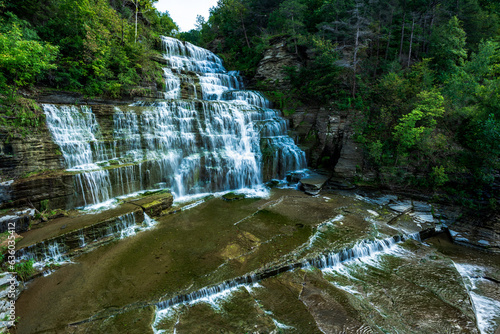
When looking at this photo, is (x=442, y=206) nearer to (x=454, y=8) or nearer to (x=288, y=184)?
(x=288, y=184)

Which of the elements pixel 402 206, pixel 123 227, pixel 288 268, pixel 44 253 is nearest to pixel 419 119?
pixel 402 206

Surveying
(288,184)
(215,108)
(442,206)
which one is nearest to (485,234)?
(442,206)

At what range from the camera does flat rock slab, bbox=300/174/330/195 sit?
38.0 ft

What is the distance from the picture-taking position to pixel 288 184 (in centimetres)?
1295

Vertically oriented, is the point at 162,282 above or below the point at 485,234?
above

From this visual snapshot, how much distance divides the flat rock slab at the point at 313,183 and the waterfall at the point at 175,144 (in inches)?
70.1

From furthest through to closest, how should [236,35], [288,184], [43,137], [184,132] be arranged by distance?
[236,35]
[288,184]
[184,132]
[43,137]

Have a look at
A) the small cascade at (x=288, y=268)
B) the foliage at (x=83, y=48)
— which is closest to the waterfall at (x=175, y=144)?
the foliage at (x=83, y=48)

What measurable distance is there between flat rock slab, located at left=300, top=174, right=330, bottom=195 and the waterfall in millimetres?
1779

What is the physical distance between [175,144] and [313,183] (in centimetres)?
782

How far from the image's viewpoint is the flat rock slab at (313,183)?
11586 mm

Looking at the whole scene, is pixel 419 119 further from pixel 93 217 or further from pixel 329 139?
pixel 93 217

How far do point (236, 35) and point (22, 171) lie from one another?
27694 millimetres

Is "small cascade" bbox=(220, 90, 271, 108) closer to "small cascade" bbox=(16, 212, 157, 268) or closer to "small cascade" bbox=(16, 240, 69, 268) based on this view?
→ "small cascade" bbox=(16, 212, 157, 268)
